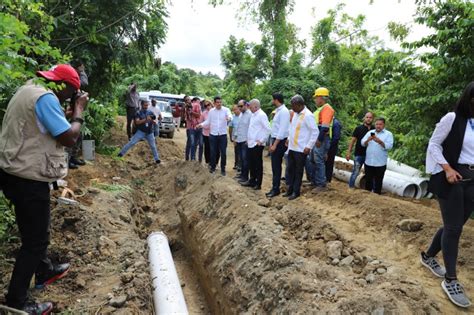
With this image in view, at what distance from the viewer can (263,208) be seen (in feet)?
23.0

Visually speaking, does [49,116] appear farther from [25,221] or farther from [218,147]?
[218,147]

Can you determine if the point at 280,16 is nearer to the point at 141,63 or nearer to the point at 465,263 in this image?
the point at 141,63

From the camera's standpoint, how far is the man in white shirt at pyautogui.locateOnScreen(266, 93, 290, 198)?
7.70 m

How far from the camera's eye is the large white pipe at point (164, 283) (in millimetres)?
4359

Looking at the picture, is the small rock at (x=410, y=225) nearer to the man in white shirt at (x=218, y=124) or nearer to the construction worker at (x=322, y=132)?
the construction worker at (x=322, y=132)

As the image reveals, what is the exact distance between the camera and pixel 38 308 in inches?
131

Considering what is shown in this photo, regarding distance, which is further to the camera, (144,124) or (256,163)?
(144,124)

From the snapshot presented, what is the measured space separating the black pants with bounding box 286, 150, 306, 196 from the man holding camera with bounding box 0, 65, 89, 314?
4.53 meters

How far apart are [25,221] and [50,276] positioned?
941mm

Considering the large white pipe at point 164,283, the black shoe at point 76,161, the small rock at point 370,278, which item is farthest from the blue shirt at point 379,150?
the black shoe at point 76,161

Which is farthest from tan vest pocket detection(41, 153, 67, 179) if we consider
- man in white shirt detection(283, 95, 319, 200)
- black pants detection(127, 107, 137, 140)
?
black pants detection(127, 107, 137, 140)

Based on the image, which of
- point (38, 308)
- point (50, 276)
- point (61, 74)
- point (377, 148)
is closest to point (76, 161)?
point (50, 276)

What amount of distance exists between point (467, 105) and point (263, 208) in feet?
13.4

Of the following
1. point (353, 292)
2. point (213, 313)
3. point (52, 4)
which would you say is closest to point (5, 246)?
point (213, 313)
